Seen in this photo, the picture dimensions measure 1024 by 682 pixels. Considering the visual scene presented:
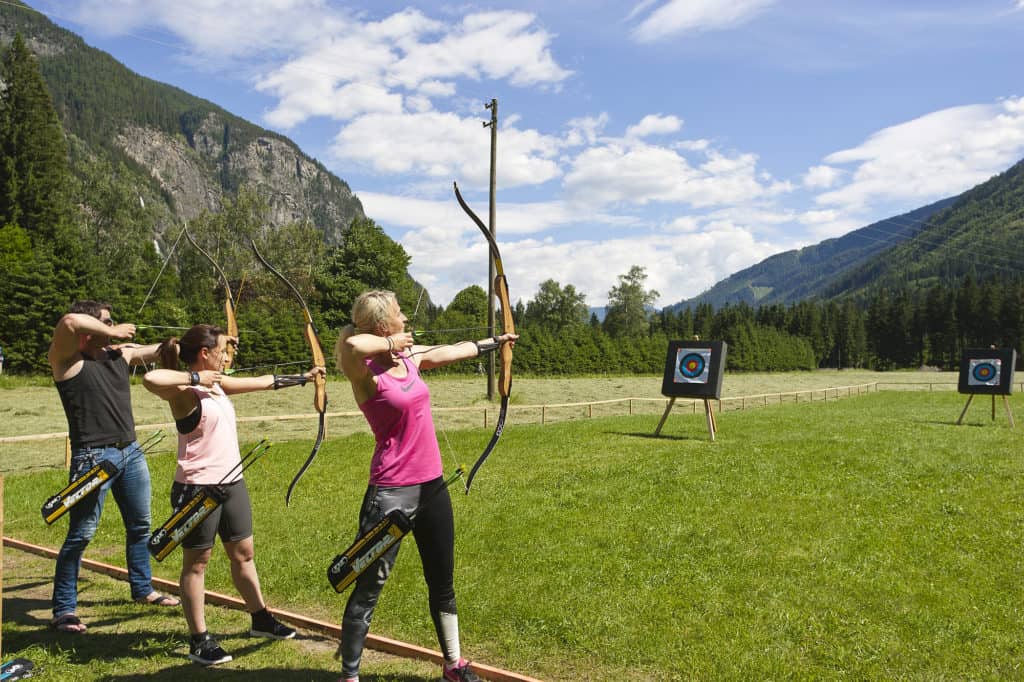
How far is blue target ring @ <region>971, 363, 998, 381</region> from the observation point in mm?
15641

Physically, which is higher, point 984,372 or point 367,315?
point 367,315

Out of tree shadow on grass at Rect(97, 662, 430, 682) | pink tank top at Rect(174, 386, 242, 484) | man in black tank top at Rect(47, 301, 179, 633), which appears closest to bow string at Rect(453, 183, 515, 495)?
tree shadow on grass at Rect(97, 662, 430, 682)

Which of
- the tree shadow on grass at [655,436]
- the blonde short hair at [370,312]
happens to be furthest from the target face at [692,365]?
the blonde short hair at [370,312]

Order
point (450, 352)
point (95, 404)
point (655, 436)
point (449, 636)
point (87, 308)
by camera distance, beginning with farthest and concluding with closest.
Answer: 1. point (655, 436)
2. point (95, 404)
3. point (87, 308)
4. point (450, 352)
5. point (449, 636)

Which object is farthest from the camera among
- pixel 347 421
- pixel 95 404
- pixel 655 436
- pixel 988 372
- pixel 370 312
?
pixel 347 421

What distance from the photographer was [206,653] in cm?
361

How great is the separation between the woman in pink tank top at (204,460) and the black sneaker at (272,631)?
318mm

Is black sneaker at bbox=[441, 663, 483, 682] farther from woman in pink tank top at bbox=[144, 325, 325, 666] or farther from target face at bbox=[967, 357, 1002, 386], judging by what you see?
target face at bbox=[967, 357, 1002, 386]

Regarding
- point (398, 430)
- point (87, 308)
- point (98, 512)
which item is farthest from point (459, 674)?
point (87, 308)

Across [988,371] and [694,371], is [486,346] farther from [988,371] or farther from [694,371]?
[988,371]

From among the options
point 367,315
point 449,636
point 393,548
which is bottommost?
point 449,636

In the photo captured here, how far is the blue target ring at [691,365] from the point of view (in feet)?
41.3

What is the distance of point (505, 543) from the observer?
19.4 feet

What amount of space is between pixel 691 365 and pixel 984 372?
27.0ft
